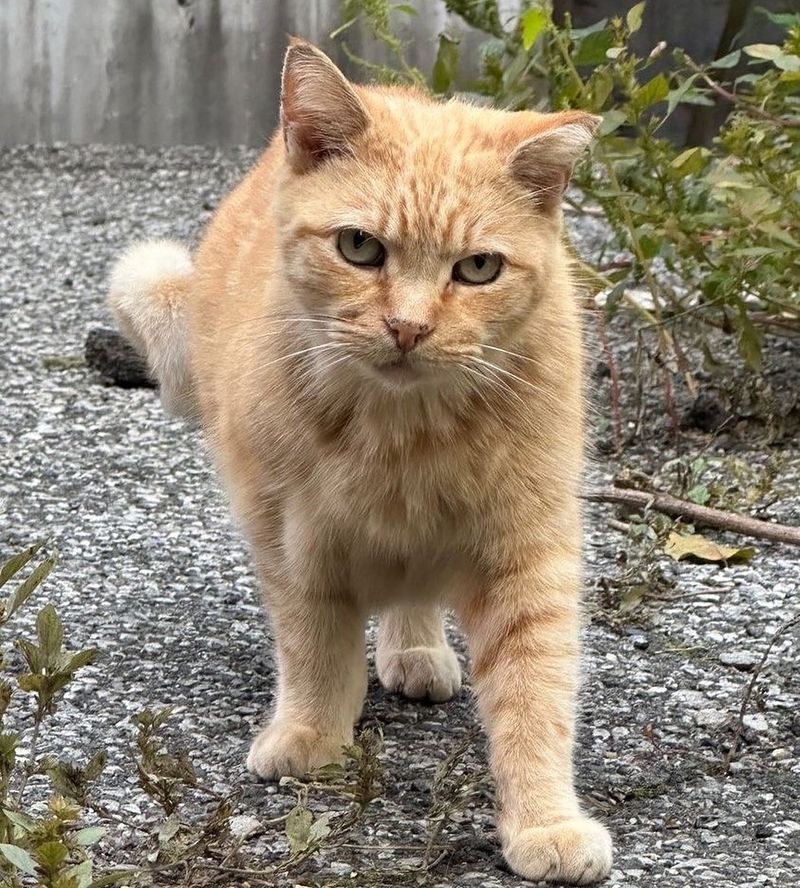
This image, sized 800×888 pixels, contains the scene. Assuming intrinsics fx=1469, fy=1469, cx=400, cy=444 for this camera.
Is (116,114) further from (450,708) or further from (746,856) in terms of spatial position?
(746,856)

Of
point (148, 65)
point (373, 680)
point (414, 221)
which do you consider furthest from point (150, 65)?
point (414, 221)

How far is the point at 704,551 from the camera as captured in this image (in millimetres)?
4055

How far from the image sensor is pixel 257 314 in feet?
10.0

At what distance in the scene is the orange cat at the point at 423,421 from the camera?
2578 mm

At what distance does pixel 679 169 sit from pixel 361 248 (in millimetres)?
1894

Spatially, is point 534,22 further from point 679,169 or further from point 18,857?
point 18,857

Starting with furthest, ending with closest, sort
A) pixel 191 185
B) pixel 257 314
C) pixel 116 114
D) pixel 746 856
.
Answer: pixel 116 114 → pixel 191 185 → pixel 257 314 → pixel 746 856

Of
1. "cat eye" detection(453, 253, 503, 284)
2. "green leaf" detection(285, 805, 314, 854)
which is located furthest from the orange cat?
"green leaf" detection(285, 805, 314, 854)

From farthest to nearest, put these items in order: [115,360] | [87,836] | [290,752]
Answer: [115,360], [290,752], [87,836]

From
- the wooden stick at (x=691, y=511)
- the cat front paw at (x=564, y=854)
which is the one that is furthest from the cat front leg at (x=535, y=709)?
the wooden stick at (x=691, y=511)

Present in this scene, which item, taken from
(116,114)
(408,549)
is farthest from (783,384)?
(116,114)

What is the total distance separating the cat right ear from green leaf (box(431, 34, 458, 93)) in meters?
1.87

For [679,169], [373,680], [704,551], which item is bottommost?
[373,680]

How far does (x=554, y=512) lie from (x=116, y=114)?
6690 millimetres
